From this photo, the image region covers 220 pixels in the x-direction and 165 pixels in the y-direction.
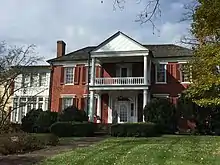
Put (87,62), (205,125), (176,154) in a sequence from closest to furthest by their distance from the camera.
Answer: (176,154), (205,125), (87,62)

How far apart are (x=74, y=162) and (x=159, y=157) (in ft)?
9.37

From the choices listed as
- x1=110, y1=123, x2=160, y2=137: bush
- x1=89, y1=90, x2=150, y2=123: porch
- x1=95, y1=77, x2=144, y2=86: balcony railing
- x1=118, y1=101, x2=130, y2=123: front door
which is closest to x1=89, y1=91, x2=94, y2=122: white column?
x1=95, y1=77, x2=144, y2=86: balcony railing

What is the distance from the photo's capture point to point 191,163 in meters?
11.3

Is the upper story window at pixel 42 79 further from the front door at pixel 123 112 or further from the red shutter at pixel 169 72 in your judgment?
the red shutter at pixel 169 72

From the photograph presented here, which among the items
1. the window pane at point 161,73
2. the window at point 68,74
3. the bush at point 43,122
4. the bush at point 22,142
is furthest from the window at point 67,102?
the bush at point 22,142

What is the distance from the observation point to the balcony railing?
111 ft

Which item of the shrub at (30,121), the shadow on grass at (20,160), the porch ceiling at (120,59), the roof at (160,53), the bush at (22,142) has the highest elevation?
the roof at (160,53)

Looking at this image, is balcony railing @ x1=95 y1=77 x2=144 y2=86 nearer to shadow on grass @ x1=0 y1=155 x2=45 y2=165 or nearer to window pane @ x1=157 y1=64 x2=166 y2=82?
window pane @ x1=157 y1=64 x2=166 y2=82

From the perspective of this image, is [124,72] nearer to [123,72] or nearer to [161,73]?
[123,72]

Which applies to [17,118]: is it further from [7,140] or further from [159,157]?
[159,157]

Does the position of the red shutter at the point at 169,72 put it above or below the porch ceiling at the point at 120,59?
below

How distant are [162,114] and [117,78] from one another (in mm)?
6451

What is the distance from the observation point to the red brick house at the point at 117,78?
34.1 meters

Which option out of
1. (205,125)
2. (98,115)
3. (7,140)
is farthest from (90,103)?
(7,140)
